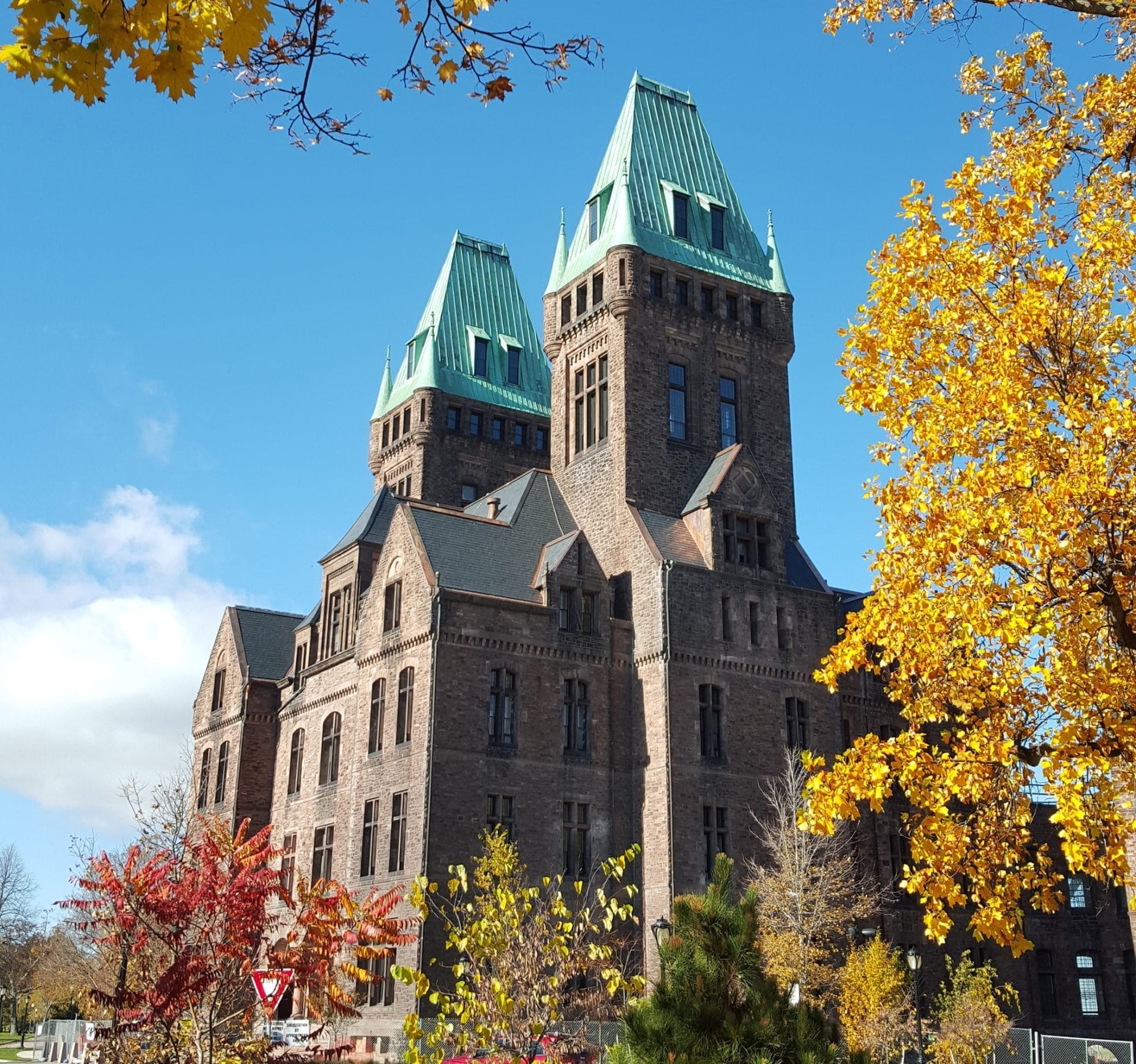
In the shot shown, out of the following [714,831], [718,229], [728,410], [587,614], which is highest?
[718,229]

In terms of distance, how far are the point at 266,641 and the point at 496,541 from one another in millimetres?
15519

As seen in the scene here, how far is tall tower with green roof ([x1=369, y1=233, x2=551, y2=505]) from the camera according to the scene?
2317 inches

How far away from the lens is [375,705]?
41.6m

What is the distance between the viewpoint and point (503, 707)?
39.5 m

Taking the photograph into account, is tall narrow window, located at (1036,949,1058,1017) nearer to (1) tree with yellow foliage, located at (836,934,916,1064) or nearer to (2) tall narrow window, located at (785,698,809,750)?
(1) tree with yellow foliage, located at (836,934,916,1064)

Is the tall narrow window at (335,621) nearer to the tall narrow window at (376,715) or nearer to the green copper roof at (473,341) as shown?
the tall narrow window at (376,715)

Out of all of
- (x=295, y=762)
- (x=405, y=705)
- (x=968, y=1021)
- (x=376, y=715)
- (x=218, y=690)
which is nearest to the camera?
(x=968, y=1021)

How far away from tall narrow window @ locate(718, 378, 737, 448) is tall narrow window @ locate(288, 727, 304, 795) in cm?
2011

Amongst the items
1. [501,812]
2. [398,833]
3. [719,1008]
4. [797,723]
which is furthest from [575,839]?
[719,1008]

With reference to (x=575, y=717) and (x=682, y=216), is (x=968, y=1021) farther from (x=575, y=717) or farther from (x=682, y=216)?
(x=682, y=216)

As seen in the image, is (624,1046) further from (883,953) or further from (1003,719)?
(883,953)

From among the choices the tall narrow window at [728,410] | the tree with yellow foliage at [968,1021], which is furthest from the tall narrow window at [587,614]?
the tree with yellow foliage at [968,1021]

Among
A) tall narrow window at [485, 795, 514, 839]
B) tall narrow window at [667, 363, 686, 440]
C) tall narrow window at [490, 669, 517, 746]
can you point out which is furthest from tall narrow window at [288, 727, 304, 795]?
tall narrow window at [667, 363, 686, 440]

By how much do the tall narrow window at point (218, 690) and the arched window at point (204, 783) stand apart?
74.6 inches
